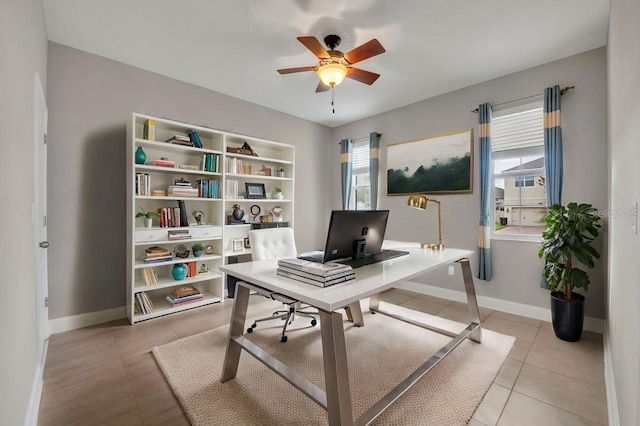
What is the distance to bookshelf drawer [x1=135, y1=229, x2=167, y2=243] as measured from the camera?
2.81 metres

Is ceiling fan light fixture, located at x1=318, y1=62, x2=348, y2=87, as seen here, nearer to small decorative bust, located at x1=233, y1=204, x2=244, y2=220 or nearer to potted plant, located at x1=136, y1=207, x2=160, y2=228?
small decorative bust, located at x1=233, y1=204, x2=244, y2=220

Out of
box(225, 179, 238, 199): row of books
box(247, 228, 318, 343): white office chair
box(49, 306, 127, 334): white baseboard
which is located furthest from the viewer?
box(225, 179, 238, 199): row of books

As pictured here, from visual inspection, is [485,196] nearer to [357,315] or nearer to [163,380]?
[357,315]

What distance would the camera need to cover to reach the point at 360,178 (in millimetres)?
4898

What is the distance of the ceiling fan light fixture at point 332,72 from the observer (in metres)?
2.27

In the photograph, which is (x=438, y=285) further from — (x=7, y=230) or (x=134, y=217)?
(x=7, y=230)

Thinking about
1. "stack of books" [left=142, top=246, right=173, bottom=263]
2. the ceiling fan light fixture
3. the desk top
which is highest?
the ceiling fan light fixture

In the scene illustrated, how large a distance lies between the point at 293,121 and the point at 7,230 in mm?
3973

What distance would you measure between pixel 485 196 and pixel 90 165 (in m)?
4.37

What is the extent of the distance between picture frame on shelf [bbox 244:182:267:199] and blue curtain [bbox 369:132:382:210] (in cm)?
174

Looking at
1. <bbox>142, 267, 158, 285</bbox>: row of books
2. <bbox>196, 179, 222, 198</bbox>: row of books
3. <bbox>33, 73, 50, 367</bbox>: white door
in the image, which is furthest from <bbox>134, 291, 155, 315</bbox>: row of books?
<bbox>196, 179, 222, 198</bbox>: row of books

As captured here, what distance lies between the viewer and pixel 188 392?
171 cm

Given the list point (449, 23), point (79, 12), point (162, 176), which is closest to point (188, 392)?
point (162, 176)

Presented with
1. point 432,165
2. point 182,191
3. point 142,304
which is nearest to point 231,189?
point 182,191
